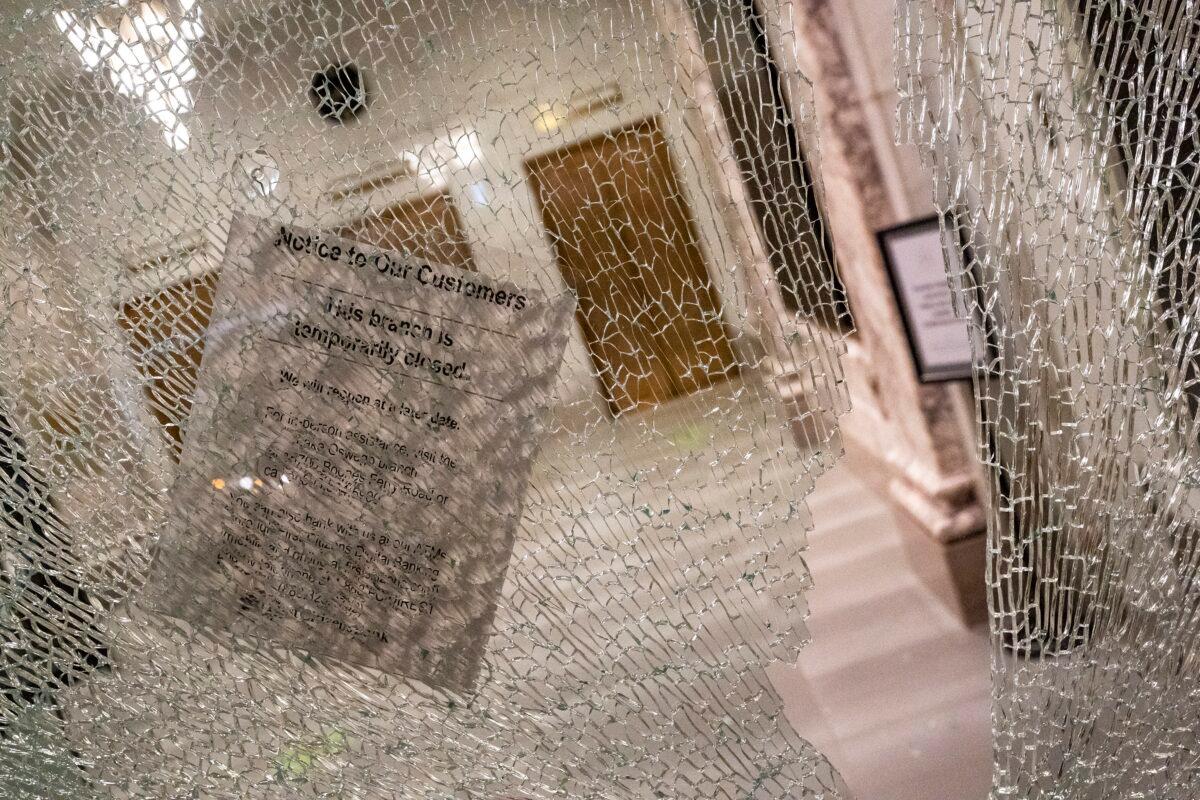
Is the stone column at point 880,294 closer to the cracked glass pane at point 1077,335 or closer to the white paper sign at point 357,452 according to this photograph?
the cracked glass pane at point 1077,335

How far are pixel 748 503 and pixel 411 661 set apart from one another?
23cm

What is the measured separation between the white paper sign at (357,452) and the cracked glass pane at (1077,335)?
0.27 m

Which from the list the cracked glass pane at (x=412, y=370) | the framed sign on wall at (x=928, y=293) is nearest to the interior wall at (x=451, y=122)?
the cracked glass pane at (x=412, y=370)

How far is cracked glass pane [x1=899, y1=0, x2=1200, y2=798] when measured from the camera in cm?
55

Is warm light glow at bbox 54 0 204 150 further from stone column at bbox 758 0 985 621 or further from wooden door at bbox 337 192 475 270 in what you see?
stone column at bbox 758 0 985 621

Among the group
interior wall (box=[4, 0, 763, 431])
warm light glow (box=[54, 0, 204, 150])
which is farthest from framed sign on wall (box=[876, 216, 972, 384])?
warm light glow (box=[54, 0, 204, 150])

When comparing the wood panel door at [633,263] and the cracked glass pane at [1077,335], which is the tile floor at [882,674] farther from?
the wood panel door at [633,263]

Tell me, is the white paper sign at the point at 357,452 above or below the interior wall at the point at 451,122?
below

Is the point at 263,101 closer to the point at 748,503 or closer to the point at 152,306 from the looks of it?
the point at 152,306

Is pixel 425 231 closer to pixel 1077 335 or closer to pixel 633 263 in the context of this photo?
pixel 633 263

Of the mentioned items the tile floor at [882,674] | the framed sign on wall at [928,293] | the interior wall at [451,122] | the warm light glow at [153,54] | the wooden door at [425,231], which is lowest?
the tile floor at [882,674]

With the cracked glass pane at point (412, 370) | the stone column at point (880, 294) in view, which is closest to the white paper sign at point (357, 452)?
the cracked glass pane at point (412, 370)

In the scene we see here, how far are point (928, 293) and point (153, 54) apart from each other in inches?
19.4

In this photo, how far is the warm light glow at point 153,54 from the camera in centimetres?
54
